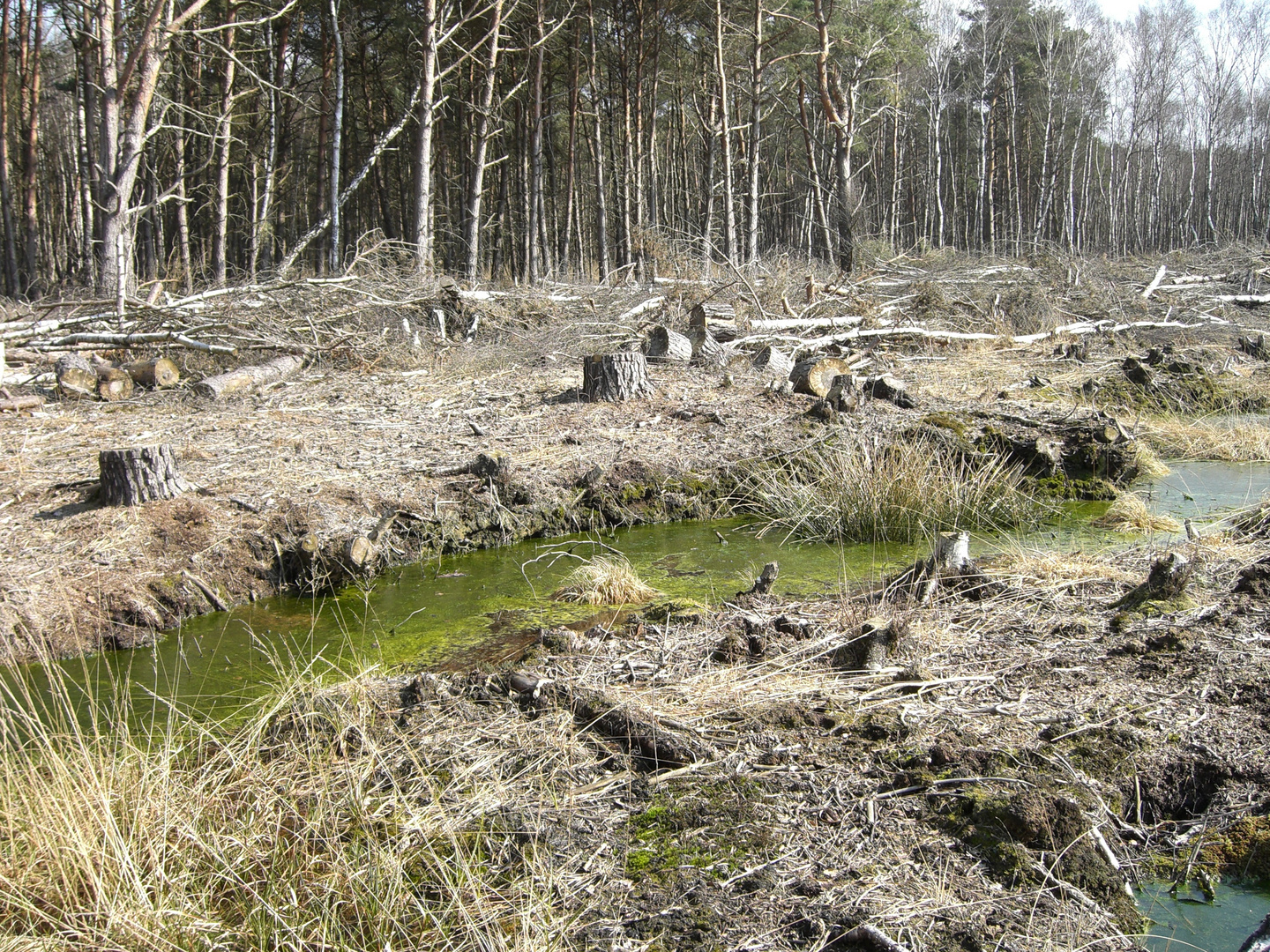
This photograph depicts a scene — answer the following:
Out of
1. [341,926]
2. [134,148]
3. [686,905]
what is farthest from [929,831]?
[134,148]

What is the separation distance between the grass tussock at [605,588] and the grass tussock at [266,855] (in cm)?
221

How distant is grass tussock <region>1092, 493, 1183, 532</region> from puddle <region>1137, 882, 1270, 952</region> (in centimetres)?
420

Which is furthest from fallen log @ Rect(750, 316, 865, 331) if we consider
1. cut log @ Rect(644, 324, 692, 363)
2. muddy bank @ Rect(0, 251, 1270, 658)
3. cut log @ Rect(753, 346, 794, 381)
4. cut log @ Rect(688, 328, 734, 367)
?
cut log @ Rect(644, 324, 692, 363)

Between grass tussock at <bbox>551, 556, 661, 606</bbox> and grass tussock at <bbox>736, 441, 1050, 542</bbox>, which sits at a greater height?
grass tussock at <bbox>736, 441, 1050, 542</bbox>

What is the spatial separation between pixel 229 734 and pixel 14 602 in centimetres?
234

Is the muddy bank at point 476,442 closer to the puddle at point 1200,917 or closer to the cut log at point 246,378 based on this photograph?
the cut log at point 246,378

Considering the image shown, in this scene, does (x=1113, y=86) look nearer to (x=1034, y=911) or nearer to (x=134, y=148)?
(x=134, y=148)

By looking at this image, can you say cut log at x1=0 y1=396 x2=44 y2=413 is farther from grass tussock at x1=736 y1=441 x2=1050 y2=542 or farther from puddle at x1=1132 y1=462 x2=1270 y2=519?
puddle at x1=1132 y1=462 x2=1270 y2=519

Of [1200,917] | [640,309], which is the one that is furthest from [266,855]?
[640,309]

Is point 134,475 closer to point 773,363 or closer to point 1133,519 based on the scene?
point 773,363

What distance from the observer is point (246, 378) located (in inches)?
379

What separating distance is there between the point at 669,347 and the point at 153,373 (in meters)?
5.66

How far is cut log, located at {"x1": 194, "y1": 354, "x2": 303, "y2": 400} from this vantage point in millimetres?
9328

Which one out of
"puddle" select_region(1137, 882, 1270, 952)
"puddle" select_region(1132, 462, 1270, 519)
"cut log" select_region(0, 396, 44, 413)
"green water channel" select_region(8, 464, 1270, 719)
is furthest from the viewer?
"cut log" select_region(0, 396, 44, 413)
